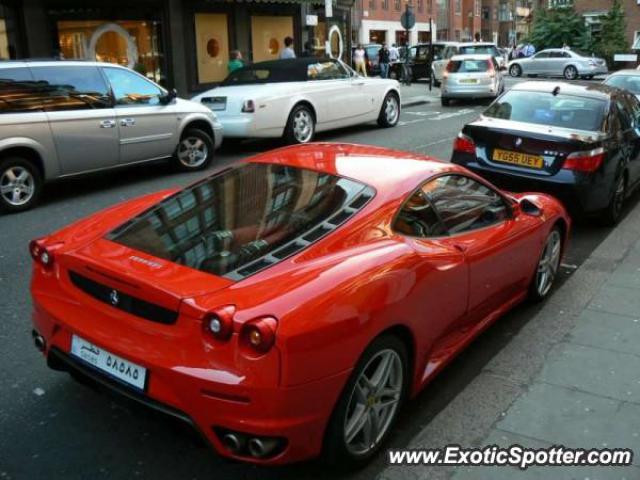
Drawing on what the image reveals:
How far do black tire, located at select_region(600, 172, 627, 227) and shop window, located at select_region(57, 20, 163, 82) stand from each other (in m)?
12.7

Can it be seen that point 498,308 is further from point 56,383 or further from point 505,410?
point 56,383

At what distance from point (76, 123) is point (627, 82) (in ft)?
34.0

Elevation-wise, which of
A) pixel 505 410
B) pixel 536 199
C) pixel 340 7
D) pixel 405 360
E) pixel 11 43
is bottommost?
pixel 505 410

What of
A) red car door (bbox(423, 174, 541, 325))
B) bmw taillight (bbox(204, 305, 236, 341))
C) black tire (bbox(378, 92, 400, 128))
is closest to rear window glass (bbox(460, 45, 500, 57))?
black tire (bbox(378, 92, 400, 128))

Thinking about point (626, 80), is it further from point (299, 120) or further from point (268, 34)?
point (268, 34)

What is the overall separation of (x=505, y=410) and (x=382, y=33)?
55.2m

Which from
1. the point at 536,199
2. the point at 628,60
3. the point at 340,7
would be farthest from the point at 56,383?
the point at 628,60

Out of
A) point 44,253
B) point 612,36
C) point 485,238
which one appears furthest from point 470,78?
point 612,36

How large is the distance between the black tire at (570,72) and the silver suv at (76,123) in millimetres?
28621

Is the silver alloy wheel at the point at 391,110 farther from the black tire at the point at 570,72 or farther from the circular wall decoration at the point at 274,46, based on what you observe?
the black tire at the point at 570,72

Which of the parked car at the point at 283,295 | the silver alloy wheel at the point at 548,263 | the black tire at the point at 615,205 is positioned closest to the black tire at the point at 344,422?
the parked car at the point at 283,295

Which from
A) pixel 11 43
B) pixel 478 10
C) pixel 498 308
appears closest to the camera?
pixel 498 308

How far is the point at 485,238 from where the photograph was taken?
4078 mm

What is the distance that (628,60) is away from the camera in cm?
3972
